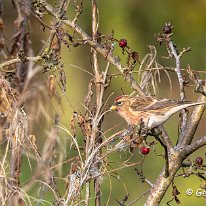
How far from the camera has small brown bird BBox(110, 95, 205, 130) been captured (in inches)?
173

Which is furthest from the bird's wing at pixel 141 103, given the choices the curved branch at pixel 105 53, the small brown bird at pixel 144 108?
the curved branch at pixel 105 53

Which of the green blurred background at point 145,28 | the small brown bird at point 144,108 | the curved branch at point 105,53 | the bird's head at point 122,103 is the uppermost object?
the green blurred background at point 145,28

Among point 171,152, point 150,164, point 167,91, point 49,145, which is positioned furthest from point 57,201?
point 167,91

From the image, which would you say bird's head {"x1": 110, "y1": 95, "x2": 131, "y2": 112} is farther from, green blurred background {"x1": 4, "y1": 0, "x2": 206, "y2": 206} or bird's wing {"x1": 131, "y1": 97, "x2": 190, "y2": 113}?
green blurred background {"x1": 4, "y1": 0, "x2": 206, "y2": 206}

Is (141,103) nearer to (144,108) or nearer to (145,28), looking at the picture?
(144,108)

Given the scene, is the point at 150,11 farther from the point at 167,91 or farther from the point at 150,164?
the point at 150,164

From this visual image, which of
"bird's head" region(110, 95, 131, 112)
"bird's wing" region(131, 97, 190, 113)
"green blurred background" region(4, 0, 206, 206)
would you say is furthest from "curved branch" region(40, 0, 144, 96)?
"green blurred background" region(4, 0, 206, 206)

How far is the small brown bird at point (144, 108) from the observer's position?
14.4 ft

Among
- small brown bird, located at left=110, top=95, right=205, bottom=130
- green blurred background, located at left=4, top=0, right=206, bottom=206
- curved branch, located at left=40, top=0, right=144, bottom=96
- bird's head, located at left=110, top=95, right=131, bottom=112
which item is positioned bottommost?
small brown bird, located at left=110, top=95, right=205, bottom=130

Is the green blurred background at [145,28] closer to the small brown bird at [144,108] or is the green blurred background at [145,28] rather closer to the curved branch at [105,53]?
the small brown bird at [144,108]

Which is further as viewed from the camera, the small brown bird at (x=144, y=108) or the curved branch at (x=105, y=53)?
the small brown bird at (x=144, y=108)

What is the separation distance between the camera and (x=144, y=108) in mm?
4551

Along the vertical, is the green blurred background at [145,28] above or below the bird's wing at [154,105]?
above

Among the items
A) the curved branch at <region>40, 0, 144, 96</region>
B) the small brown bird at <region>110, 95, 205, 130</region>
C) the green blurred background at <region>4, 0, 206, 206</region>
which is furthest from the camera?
the green blurred background at <region>4, 0, 206, 206</region>
